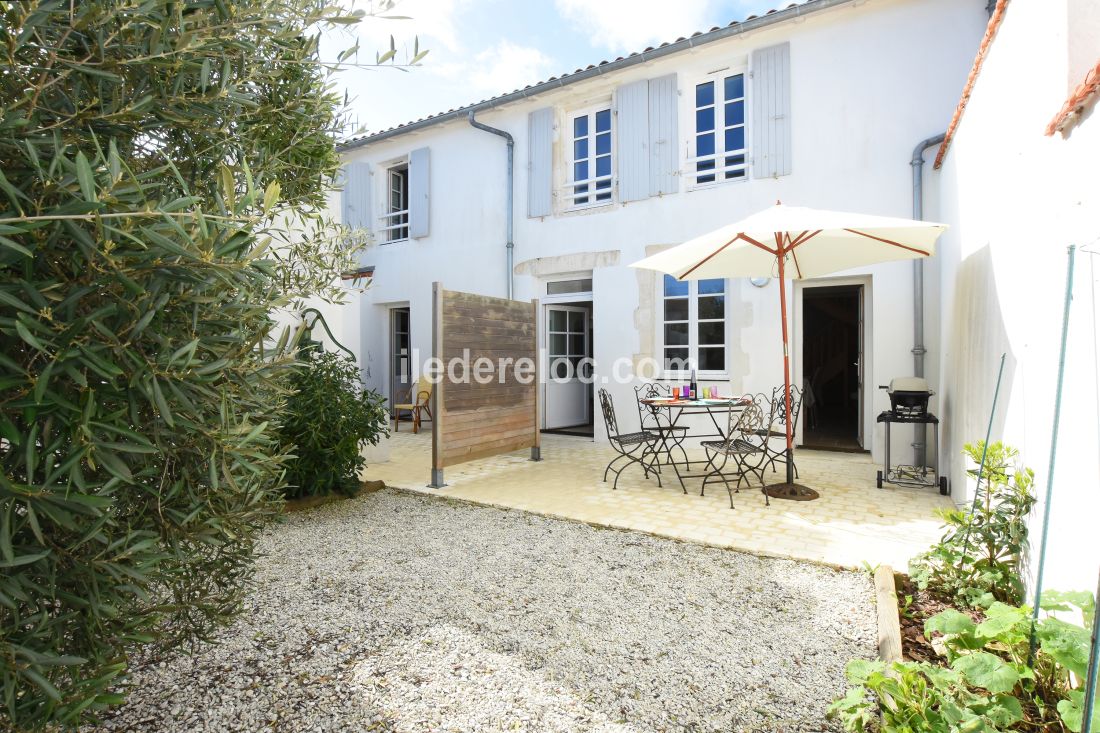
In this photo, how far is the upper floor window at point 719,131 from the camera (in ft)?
23.6

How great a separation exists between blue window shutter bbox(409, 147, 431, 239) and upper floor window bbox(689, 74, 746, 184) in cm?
434

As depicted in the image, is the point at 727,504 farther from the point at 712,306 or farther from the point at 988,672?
the point at 712,306

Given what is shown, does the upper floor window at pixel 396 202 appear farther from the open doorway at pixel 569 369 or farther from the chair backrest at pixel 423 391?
the open doorway at pixel 569 369

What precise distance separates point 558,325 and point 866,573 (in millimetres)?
6160

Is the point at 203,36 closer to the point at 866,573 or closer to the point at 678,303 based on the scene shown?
the point at 866,573

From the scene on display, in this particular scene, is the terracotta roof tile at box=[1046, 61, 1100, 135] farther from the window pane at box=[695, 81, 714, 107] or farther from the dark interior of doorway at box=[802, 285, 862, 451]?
the dark interior of doorway at box=[802, 285, 862, 451]

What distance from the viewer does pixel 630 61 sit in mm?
7410

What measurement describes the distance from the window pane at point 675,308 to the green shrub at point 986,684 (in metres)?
5.78

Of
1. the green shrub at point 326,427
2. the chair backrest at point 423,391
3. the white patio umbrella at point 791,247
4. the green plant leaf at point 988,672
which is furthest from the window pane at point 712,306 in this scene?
the green plant leaf at point 988,672

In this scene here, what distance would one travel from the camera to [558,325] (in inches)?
352

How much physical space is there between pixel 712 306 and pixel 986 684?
6057 mm

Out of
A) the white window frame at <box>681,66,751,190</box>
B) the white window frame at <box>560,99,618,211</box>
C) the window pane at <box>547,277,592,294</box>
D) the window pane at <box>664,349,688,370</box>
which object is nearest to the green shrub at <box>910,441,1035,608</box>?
the window pane at <box>664,349,688,370</box>

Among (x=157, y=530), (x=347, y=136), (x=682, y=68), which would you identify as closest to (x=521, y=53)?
(x=682, y=68)

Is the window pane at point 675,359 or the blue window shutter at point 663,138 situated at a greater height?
the blue window shutter at point 663,138
